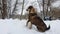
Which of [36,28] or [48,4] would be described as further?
[48,4]

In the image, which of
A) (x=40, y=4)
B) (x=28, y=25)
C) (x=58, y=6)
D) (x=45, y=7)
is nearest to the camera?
(x=28, y=25)

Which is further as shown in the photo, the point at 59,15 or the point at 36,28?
Result: the point at 59,15

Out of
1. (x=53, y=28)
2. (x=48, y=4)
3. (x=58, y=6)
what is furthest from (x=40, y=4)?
(x=53, y=28)

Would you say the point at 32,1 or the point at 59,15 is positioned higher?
the point at 32,1

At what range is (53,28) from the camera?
225 inches

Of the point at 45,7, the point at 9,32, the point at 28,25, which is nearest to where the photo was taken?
the point at 9,32

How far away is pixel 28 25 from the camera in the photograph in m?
5.38

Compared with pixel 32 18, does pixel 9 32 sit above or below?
below

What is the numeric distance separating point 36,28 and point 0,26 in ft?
3.53

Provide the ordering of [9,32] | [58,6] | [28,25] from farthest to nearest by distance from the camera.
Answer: [58,6]
[28,25]
[9,32]

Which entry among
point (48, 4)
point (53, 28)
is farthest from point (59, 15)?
point (53, 28)

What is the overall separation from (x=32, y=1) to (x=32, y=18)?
12.7 meters

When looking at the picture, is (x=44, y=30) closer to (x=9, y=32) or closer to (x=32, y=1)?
(x=9, y=32)

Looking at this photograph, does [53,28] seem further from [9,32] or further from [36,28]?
[9,32]
